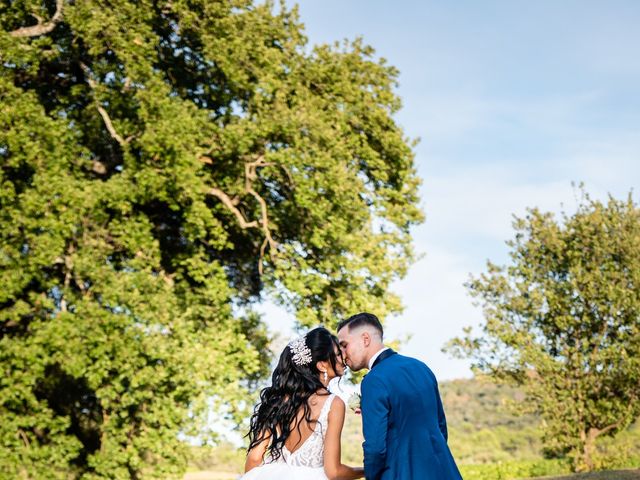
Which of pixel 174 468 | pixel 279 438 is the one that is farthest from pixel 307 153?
pixel 279 438

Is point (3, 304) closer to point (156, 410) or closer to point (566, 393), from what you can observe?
point (156, 410)

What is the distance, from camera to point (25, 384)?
46.8ft

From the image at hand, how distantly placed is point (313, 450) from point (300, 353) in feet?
2.57

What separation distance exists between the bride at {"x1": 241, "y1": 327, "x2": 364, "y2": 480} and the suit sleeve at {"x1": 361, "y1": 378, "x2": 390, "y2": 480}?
72 centimetres

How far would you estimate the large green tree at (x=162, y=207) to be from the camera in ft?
48.4

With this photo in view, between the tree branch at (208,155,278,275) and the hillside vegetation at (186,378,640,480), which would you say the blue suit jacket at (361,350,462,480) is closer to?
the hillside vegetation at (186,378,640,480)

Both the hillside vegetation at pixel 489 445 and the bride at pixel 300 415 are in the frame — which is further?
the hillside vegetation at pixel 489 445

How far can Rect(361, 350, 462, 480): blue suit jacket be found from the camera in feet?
15.9

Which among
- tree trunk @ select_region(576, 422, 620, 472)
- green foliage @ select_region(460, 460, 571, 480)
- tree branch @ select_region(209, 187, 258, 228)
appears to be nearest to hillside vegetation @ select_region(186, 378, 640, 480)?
green foliage @ select_region(460, 460, 571, 480)

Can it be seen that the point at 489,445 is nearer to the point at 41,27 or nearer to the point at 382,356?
the point at 41,27

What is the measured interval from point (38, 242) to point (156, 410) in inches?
164

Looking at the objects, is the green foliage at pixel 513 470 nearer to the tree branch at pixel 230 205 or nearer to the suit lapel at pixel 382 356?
the tree branch at pixel 230 205

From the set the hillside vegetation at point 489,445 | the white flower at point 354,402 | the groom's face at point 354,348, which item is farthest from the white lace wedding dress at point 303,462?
Result: the hillside vegetation at point 489,445

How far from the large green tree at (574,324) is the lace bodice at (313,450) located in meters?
22.3
